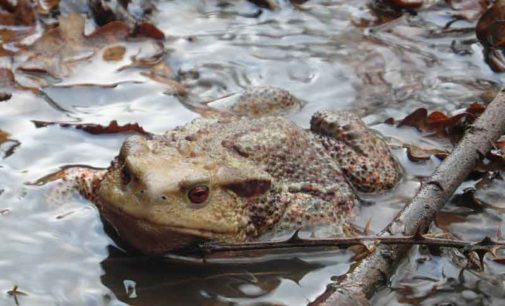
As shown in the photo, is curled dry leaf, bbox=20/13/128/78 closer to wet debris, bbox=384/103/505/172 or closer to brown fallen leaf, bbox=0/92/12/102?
brown fallen leaf, bbox=0/92/12/102

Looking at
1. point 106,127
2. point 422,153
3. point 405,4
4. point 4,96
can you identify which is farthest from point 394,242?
point 405,4

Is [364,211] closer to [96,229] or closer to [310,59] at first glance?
[96,229]

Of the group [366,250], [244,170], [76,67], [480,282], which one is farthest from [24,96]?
[480,282]

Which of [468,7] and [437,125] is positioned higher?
[437,125]

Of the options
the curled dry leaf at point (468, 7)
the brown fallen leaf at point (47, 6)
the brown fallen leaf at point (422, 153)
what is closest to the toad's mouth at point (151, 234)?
the brown fallen leaf at point (422, 153)

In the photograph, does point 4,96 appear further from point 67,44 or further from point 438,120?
point 438,120
